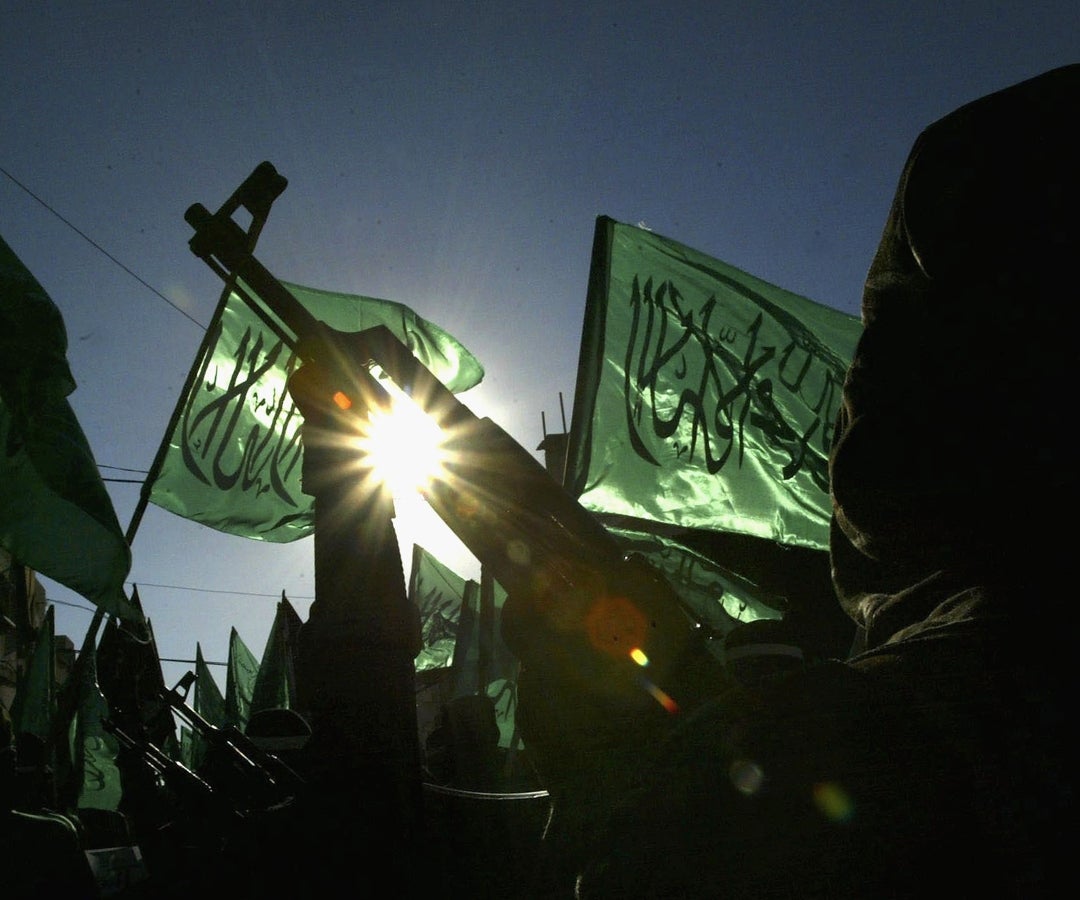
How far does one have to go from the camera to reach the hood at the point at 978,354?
26.3 inches

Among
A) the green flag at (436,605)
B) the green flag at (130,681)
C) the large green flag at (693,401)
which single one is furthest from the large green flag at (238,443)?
the green flag at (436,605)

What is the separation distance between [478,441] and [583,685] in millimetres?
523

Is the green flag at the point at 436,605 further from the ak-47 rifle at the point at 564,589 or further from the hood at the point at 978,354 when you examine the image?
the hood at the point at 978,354

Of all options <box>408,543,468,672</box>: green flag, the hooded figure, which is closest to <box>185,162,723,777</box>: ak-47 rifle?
the hooded figure

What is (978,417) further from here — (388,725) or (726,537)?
(726,537)

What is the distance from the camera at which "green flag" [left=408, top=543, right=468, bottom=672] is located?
15.6 meters

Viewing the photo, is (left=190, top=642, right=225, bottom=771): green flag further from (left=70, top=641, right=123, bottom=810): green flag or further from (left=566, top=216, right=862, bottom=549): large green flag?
(left=566, top=216, right=862, bottom=549): large green flag

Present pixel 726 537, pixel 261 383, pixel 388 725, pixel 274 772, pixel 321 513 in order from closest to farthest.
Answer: pixel 388 725 → pixel 321 513 → pixel 274 772 → pixel 261 383 → pixel 726 537

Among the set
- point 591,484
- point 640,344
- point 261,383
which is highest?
point 261,383

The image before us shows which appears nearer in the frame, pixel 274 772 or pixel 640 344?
pixel 274 772

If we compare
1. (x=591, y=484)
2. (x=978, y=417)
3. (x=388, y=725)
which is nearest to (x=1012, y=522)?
(x=978, y=417)

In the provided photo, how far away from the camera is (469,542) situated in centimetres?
151

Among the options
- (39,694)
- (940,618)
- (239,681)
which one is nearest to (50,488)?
(940,618)

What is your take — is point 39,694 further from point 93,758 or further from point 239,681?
point 239,681
